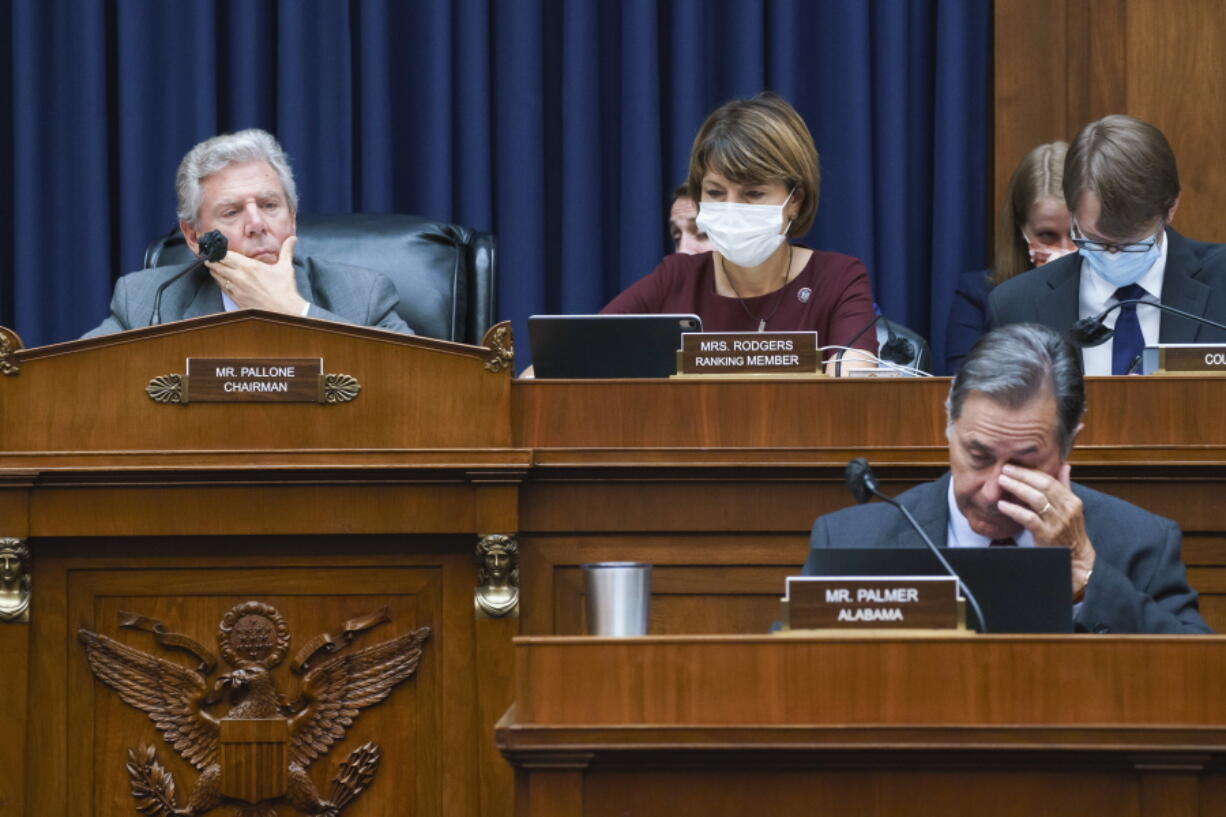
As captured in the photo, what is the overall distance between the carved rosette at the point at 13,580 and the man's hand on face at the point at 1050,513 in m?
1.48

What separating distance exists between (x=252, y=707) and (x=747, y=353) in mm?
956

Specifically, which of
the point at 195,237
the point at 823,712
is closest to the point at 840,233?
the point at 195,237

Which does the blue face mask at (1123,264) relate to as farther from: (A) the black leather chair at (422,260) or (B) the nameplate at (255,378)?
(B) the nameplate at (255,378)

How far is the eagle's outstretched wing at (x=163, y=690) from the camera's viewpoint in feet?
9.53

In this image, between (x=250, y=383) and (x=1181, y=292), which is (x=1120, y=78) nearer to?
(x=1181, y=292)

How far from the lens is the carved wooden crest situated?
2893 mm

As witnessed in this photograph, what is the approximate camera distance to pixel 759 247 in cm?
368

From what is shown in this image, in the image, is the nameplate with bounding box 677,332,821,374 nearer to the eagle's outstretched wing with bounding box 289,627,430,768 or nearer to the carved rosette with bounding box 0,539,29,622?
the eagle's outstretched wing with bounding box 289,627,430,768

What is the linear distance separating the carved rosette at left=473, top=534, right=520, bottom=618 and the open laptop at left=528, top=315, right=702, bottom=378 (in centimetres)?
31

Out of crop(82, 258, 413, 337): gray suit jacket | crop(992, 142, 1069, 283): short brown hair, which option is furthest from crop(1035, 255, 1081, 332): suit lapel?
crop(82, 258, 413, 337): gray suit jacket

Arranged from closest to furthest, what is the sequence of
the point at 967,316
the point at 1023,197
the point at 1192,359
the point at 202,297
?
the point at 1192,359 < the point at 202,297 < the point at 1023,197 < the point at 967,316

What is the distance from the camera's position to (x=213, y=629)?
2.95 meters

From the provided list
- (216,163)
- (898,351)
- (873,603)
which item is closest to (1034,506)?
(873,603)

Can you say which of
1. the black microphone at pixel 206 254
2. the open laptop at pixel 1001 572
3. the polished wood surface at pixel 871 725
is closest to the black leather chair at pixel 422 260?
the black microphone at pixel 206 254
